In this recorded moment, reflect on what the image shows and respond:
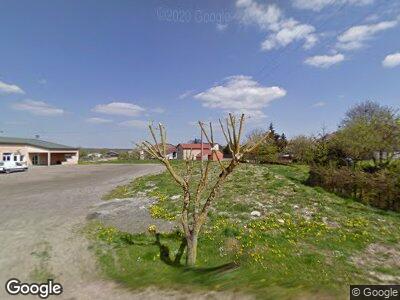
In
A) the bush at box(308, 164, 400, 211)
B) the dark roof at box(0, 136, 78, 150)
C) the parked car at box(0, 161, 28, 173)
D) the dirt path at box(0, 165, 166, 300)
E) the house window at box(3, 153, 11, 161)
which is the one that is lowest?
the dirt path at box(0, 165, 166, 300)

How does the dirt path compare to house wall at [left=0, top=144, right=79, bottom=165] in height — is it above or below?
below

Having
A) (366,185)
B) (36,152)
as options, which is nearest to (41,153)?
(36,152)

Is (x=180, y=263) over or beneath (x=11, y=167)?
beneath

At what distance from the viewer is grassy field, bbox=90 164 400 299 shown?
5074 millimetres

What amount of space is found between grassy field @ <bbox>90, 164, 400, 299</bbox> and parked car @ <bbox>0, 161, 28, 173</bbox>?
1187 inches

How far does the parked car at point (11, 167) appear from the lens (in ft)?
110

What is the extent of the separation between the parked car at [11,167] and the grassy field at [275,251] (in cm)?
3014

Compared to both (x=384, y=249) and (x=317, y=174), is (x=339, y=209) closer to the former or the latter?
(x=384, y=249)

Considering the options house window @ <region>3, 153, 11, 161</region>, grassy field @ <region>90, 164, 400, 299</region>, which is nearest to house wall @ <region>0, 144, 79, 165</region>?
house window @ <region>3, 153, 11, 161</region>

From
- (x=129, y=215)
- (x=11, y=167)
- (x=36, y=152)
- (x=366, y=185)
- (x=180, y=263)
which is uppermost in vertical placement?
(x=36, y=152)

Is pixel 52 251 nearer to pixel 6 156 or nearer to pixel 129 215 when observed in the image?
pixel 129 215

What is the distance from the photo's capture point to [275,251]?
6996 millimetres

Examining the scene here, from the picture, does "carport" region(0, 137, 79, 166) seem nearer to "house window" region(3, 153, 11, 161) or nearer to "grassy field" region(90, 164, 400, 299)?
"house window" region(3, 153, 11, 161)

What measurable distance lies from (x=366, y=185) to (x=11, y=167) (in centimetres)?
3691
